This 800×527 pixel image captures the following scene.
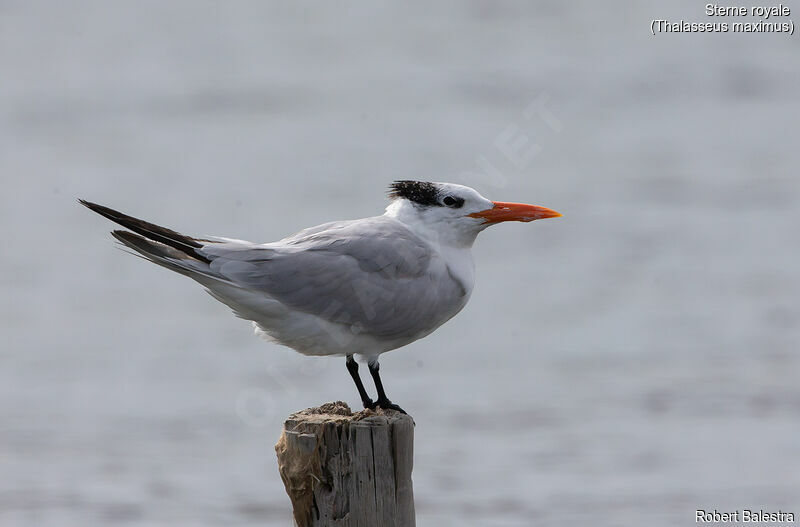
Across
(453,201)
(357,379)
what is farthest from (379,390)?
(453,201)

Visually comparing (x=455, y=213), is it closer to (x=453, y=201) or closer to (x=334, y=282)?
(x=453, y=201)

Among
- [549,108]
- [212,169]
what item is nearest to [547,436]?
[212,169]

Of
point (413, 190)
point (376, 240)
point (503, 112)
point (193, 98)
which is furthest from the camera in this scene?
point (193, 98)

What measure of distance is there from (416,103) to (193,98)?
457cm

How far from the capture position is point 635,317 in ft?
43.1

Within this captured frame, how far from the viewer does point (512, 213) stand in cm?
555

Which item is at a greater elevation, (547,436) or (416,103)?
(416,103)

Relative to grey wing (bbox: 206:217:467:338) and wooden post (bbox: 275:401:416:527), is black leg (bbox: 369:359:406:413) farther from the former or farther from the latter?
wooden post (bbox: 275:401:416:527)

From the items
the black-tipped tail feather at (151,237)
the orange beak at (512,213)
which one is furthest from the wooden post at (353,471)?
the orange beak at (512,213)

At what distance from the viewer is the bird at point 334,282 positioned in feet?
16.3

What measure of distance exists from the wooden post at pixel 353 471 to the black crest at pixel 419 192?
1380 millimetres

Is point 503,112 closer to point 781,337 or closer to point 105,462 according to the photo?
point 781,337

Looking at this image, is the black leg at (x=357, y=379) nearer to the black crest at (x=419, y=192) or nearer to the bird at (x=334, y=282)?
the bird at (x=334, y=282)

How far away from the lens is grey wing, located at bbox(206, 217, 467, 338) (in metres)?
5.03
